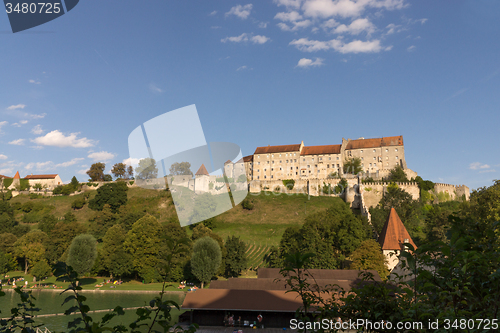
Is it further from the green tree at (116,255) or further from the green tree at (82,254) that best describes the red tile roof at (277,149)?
the green tree at (82,254)

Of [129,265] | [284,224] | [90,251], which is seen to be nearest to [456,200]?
[284,224]

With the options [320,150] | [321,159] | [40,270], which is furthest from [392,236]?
[320,150]

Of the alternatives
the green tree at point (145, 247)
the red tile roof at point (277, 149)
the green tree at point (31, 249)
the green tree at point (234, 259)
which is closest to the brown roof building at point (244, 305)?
the green tree at point (234, 259)

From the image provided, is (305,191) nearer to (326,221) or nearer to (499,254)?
(326,221)

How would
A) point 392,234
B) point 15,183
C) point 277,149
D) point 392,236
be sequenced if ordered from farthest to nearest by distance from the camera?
point 277,149 → point 15,183 → point 392,234 → point 392,236

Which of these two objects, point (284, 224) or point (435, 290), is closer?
point (435, 290)

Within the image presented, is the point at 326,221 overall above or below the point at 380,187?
below

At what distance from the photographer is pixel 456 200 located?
7519 cm

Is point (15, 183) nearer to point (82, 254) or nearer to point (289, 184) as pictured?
point (82, 254)

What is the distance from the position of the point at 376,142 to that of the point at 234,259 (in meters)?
63.0

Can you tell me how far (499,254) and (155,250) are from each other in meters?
49.0

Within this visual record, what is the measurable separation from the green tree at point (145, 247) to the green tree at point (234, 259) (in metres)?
10.3

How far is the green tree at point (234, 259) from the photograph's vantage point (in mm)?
47188

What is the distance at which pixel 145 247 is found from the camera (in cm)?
4894
